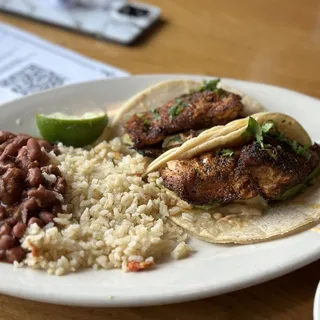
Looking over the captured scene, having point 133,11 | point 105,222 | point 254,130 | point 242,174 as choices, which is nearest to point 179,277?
point 105,222

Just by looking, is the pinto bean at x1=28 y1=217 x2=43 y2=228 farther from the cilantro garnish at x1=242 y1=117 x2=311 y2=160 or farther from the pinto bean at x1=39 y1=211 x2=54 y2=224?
the cilantro garnish at x1=242 y1=117 x2=311 y2=160

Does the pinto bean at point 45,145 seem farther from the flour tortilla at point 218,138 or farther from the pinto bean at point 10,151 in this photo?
the flour tortilla at point 218,138

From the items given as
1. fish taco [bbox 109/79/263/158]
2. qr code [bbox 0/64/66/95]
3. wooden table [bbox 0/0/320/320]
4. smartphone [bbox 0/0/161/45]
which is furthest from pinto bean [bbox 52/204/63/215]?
smartphone [bbox 0/0/161/45]

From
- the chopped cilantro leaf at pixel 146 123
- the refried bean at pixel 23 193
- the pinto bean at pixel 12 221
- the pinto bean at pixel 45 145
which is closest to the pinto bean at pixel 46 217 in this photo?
the refried bean at pixel 23 193

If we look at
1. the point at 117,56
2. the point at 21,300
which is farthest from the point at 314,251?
the point at 117,56

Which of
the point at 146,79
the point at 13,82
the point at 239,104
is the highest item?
the point at 239,104

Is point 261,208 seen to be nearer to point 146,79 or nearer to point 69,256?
point 69,256
